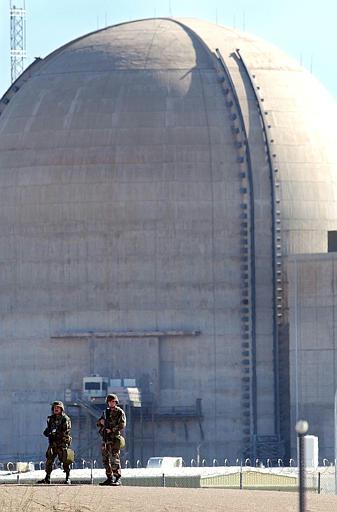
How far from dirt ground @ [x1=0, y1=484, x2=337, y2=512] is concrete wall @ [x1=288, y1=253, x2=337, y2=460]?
5257cm

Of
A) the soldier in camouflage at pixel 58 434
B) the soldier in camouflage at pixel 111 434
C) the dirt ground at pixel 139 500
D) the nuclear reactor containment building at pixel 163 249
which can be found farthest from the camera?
the nuclear reactor containment building at pixel 163 249

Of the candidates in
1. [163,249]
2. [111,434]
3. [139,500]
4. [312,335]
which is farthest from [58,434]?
[163,249]

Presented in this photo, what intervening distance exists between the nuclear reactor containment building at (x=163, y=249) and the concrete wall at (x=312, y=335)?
1.46 meters

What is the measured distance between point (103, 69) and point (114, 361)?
1234 centimetres

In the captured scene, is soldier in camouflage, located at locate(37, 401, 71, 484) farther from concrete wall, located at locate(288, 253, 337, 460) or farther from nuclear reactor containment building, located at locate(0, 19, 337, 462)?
nuclear reactor containment building, located at locate(0, 19, 337, 462)

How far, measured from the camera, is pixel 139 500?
179 feet

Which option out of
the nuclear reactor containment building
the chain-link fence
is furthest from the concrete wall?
the chain-link fence

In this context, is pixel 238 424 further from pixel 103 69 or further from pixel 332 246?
pixel 103 69

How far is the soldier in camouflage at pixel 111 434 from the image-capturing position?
58469 millimetres

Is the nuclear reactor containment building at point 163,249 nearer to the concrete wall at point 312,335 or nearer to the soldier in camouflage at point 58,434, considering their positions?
the concrete wall at point 312,335

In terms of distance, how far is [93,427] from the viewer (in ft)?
375

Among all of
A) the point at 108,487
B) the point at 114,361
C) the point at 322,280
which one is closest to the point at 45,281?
the point at 114,361

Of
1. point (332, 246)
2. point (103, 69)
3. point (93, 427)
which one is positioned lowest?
point (93, 427)

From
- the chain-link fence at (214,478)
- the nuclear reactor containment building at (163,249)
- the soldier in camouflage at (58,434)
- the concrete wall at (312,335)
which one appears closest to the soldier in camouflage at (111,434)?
the soldier in camouflage at (58,434)
